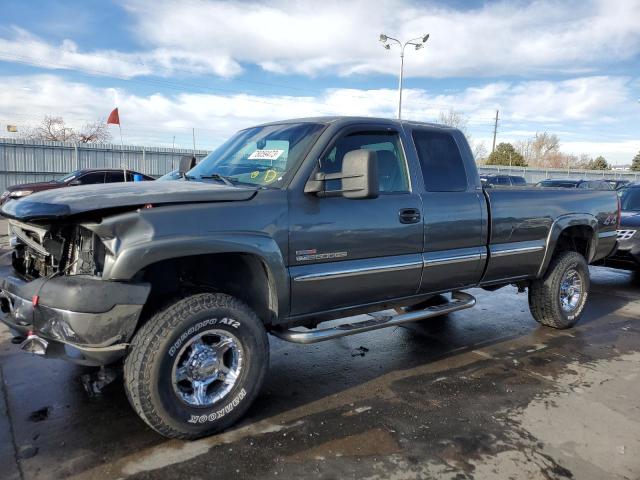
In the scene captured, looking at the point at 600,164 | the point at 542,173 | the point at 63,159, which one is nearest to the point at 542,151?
the point at 600,164

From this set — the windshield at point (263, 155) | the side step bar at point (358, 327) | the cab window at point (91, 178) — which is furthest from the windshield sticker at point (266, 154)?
the cab window at point (91, 178)

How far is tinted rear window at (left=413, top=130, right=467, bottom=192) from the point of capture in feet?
13.9

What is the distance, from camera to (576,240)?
587cm

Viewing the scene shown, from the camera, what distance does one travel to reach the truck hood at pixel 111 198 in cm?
278

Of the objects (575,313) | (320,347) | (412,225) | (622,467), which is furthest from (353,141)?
(575,313)

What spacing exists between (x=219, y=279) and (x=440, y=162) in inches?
85.1

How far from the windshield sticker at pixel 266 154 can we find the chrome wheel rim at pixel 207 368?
135 cm

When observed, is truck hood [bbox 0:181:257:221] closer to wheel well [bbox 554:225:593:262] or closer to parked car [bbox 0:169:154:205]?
wheel well [bbox 554:225:593:262]

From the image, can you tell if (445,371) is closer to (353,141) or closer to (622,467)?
(622,467)

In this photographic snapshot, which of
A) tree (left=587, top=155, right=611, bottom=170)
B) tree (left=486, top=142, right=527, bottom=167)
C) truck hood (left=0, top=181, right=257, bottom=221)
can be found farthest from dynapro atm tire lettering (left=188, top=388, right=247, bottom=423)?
tree (left=587, top=155, right=611, bottom=170)

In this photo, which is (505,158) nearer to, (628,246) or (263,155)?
(628,246)

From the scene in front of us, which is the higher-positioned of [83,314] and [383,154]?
[383,154]

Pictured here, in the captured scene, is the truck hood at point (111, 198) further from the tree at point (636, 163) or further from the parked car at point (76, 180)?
the tree at point (636, 163)

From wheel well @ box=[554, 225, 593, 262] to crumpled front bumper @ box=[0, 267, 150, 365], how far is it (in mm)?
4617
